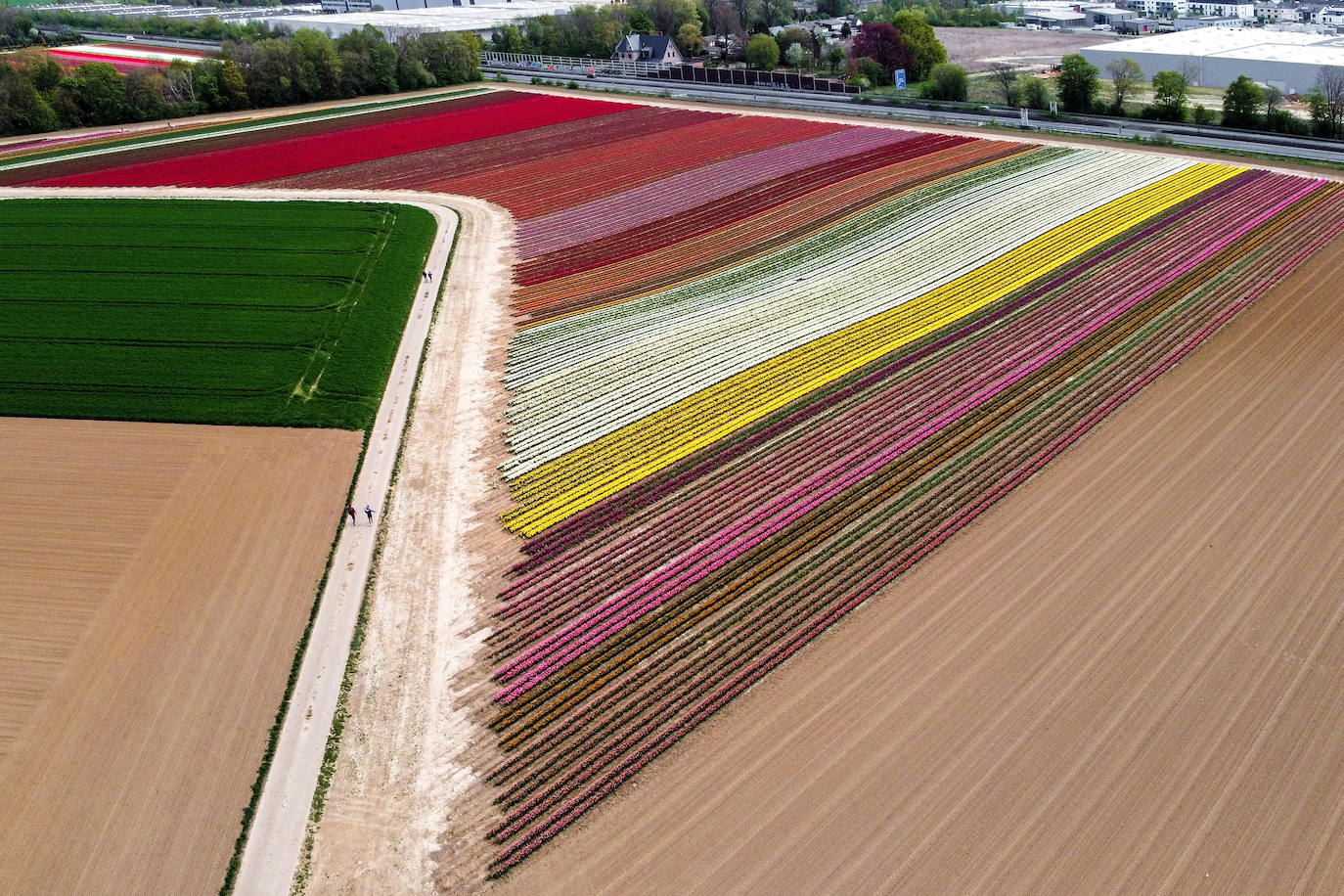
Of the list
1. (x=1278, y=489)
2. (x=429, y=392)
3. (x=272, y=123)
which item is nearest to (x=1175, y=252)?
(x=1278, y=489)

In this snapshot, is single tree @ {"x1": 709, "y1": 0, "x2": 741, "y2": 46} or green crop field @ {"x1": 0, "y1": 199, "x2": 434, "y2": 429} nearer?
green crop field @ {"x1": 0, "y1": 199, "x2": 434, "y2": 429}

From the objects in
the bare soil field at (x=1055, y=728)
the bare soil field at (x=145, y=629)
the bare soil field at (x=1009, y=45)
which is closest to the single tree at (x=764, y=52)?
the bare soil field at (x=1009, y=45)

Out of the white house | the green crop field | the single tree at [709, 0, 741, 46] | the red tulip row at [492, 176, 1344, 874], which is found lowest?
the red tulip row at [492, 176, 1344, 874]

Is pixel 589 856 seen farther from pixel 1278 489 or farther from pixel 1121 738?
pixel 1278 489

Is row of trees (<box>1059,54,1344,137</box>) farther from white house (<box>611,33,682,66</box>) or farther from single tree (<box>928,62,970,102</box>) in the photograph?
white house (<box>611,33,682,66</box>)

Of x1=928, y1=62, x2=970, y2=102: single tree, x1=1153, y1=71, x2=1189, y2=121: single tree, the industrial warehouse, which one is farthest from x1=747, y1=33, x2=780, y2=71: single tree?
x1=1153, y1=71, x2=1189, y2=121: single tree

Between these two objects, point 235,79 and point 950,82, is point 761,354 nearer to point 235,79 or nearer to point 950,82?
point 950,82
